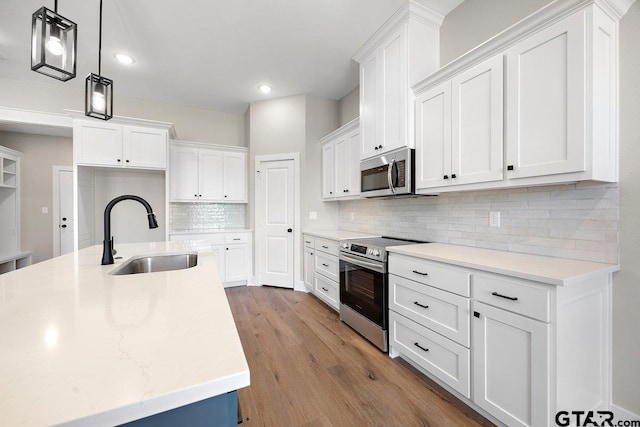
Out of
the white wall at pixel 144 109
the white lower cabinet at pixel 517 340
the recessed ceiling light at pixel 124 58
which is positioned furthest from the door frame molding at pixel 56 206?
the white lower cabinet at pixel 517 340

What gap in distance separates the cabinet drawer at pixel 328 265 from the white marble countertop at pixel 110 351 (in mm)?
2158

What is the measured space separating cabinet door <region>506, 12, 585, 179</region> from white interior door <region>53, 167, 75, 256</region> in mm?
6358

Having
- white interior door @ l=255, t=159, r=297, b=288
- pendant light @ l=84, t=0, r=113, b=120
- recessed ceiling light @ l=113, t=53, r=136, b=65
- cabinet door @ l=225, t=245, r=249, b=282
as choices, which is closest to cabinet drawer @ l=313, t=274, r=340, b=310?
white interior door @ l=255, t=159, r=297, b=288

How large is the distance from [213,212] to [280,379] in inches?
135

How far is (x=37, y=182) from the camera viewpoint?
4652mm

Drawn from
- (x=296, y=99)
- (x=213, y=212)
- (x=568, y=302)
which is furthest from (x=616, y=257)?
(x=213, y=212)

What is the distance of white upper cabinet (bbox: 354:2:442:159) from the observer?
241cm

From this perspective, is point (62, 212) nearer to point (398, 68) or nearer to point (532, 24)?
point (398, 68)

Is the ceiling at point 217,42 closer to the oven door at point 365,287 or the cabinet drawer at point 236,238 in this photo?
the cabinet drawer at point 236,238

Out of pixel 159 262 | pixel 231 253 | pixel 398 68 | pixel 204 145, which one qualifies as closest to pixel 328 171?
pixel 398 68

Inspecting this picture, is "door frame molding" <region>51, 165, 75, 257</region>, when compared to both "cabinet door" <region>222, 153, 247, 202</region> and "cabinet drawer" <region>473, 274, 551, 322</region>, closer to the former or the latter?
"cabinet door" <region>222, 153, 247, 202</region>

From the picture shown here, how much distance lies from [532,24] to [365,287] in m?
2.15

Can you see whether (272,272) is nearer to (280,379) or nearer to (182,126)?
(280,379)

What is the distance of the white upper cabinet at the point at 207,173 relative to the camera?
4324mm
